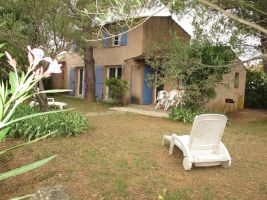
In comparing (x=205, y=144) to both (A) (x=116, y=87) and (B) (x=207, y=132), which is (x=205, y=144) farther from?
(A) (x=116, y=87)

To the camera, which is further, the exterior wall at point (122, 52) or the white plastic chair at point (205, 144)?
the exterior wall at point (122, 52)

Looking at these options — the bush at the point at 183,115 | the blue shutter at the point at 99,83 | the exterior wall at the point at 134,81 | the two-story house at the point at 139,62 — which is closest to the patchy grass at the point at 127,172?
the bush at the point at 183,115

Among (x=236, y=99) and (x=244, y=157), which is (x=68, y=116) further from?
(x=236, y=99)

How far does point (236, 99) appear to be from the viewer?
2102 cm

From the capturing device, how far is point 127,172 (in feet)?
21.7

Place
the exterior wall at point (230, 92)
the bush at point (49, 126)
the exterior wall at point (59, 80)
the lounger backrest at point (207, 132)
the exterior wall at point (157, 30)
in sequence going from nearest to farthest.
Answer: the lounger backrest at point (207, 132), the bush at point (49, 126), the exterior wall at point (230, 92), the exterior wall at point (157, 30), the exterior wall at point (59, 80)

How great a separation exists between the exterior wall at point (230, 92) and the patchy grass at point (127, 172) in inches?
348

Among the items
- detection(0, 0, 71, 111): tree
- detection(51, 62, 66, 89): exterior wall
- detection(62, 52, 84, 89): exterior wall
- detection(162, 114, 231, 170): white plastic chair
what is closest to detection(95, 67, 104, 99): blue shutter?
detection(62, 52, 84, 89): exterior wall

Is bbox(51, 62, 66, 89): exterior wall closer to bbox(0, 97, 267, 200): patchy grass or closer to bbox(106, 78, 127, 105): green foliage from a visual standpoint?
bbox(106, 78, 127, 105): green foliage

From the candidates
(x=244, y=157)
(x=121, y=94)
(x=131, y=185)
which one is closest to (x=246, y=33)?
(x=244, y=157)

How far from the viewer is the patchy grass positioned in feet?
19.2

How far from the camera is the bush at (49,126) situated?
8680 millimetres

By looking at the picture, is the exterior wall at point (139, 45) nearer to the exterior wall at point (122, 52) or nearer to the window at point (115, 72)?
the exterior wall at point (122, 52)

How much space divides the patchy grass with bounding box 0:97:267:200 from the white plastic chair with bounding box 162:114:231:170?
22cm
